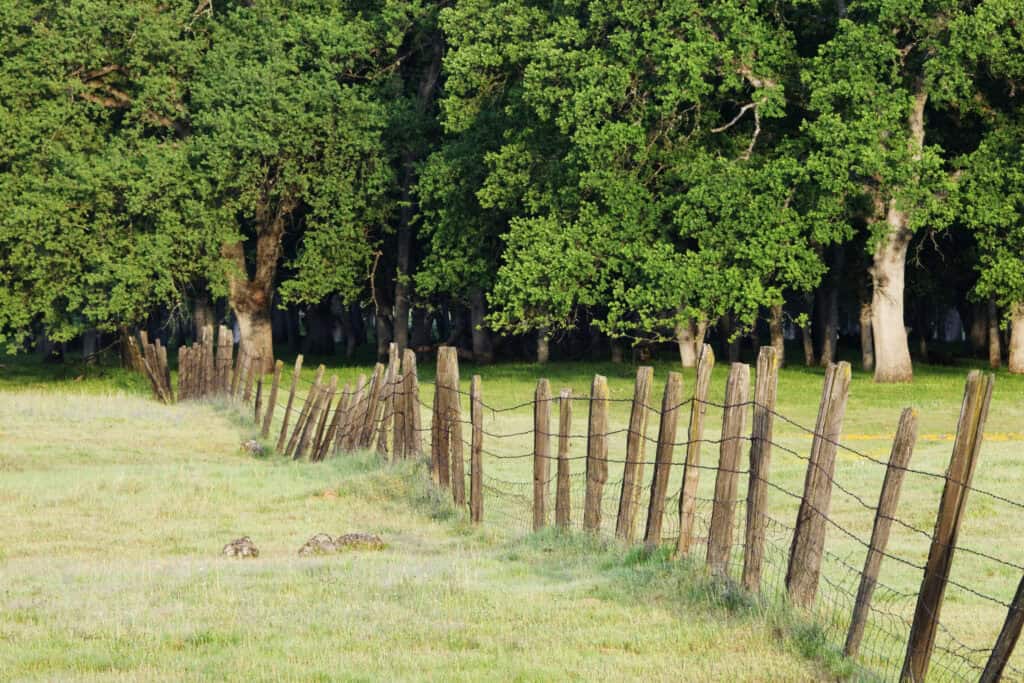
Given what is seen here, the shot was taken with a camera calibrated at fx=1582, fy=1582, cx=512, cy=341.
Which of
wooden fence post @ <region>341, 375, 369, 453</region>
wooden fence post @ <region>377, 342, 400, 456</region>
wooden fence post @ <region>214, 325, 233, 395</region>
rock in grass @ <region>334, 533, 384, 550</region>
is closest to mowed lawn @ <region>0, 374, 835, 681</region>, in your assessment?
rock in grass @ <region>334, 533, 384, 550</region>

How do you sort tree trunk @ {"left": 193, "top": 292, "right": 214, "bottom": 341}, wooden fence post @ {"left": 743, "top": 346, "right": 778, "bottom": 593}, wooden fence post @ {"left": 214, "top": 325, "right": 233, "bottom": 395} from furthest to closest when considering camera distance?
tree trunk @ {"left": 193, "top": 292, "right": 214, "bottom": 341}
wooden fence post @ {"left": 214, "top": 325, "right": 233, "bottom": 395}
wooden fence post @ {"left": 743, "top": 346, "right": 778, "bottom": 593}

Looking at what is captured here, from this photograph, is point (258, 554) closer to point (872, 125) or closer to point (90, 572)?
point (90, 572)

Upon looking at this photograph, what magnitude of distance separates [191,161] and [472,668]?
43532 millimetres

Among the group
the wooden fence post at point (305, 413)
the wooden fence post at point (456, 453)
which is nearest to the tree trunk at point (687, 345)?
the wooden fence post at point (305, 413)

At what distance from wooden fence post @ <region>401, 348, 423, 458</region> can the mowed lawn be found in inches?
18.4

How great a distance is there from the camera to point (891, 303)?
42.3 meters

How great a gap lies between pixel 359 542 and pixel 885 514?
688 cm

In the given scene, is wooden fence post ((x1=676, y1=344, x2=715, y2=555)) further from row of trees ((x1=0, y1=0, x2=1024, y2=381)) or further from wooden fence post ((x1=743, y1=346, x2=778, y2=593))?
row of trees ((x1=0, y1=0, x2=1024, y2=381))

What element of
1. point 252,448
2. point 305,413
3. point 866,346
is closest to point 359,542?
point 305,413

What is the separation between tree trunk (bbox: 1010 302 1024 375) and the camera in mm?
45469

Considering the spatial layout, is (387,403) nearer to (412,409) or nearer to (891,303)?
(412,409)

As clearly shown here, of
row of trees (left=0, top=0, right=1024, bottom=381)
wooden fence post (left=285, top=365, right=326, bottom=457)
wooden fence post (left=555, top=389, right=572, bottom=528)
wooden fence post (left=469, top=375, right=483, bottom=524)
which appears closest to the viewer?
wooden fence post (left=555, top=389, right=572, bottom=528)

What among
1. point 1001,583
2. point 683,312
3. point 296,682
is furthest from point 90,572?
point 683,312

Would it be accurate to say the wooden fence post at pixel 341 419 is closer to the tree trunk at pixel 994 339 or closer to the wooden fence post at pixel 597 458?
the wooden fence post at pixel 597 458
